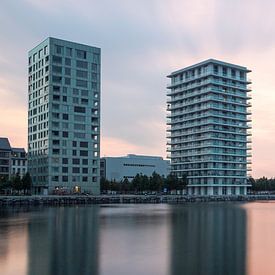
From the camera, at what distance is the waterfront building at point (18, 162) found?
633 ft

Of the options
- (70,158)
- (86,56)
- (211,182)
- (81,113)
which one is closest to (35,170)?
(70,158)

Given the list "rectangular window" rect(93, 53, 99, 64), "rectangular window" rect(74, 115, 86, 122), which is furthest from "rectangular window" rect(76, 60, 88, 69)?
"rectangular window" rect(74, 115, 86, 122)

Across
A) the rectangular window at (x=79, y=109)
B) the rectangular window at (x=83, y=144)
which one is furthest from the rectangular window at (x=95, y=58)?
the rectangular window at (x=83, y=144)

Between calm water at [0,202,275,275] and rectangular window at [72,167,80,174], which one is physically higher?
rectangular window at [72,167,80,174]

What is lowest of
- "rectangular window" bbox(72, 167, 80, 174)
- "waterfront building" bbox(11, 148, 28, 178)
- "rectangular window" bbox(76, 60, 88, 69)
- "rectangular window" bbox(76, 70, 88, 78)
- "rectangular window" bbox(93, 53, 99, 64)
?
"rectangular window" bbox(72, 167, 80, 174)

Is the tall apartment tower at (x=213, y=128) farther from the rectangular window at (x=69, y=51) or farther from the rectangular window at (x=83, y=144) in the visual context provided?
the rectangular window at (x=69, y=51)

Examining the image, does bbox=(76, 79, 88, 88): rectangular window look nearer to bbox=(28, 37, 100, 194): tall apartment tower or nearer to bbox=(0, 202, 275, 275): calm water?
bbox=(28, 37, 100, 194): tall apartment tower

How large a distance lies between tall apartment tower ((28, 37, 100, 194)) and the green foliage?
44.3 feet

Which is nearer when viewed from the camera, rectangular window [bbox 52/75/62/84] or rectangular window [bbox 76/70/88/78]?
rectangular window [bbox 52/75/62/84]

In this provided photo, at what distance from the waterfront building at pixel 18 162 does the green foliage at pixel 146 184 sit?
4012 centimetres

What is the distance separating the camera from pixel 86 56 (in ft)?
534

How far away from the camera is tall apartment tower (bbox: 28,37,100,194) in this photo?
154875 mm

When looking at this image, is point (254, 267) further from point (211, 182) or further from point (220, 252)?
point (211, 182)

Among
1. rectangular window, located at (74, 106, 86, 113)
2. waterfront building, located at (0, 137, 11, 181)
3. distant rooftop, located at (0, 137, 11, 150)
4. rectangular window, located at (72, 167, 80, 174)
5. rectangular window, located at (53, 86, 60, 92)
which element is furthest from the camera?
distant rooftop, located at (0, 137, 11, 150)
